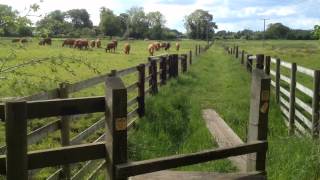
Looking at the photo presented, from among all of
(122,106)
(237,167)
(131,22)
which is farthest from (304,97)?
(131,22)

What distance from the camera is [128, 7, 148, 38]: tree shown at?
16075 centimetres

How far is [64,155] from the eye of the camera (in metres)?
3.61

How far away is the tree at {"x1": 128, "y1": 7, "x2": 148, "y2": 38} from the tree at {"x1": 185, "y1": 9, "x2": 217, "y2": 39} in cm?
1738

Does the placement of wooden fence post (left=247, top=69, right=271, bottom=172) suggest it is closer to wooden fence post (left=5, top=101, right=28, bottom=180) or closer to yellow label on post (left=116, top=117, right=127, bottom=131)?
yellow label on post (left=116, top=117, right=127, bottom=131)

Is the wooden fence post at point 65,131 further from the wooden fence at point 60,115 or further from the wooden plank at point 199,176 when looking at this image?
the wooden plank at point 199,176

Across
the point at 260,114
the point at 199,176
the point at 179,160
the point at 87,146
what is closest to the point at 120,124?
the point at 87,146

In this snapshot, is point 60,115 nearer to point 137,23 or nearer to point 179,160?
point 179,160

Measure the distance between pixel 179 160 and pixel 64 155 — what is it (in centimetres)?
107

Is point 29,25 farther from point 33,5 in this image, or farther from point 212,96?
point 212,96

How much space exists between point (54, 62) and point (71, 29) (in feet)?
4.81

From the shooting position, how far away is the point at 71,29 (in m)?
7.71

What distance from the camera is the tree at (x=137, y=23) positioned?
161m

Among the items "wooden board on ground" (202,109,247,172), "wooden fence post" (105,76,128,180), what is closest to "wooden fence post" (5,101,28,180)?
"wooden fence post" (105,76,128,180)

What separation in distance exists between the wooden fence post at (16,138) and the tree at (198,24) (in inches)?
7037
